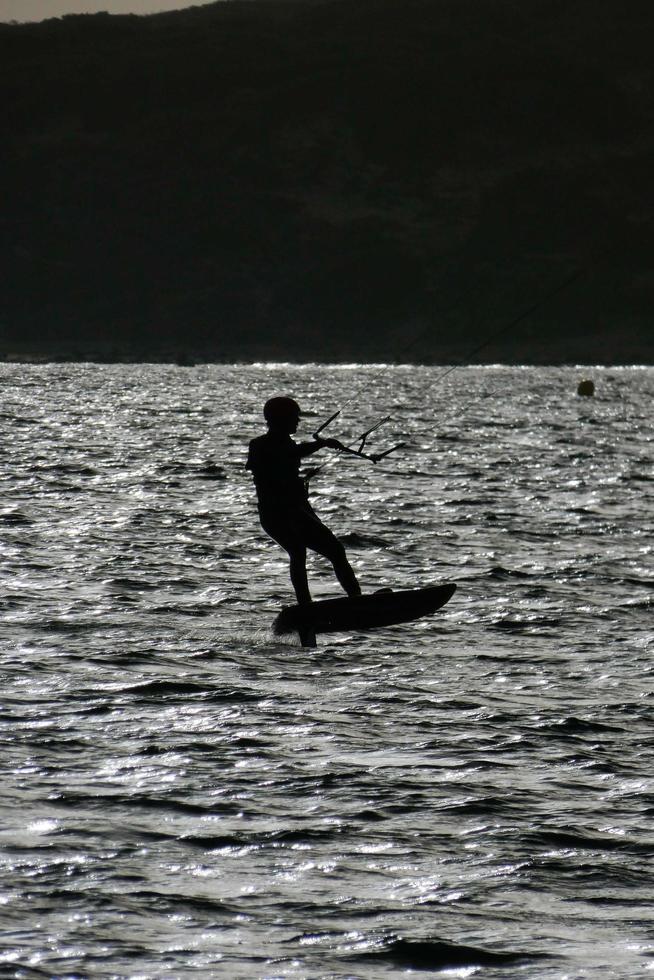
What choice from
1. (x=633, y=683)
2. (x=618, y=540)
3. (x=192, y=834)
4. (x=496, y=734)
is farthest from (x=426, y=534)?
(x=192, y=834)

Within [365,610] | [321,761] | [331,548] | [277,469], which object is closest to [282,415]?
[277,469]

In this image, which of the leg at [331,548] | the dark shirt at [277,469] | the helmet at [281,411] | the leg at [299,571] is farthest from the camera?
the leg at [299,571]

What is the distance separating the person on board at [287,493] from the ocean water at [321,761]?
3.14 feet

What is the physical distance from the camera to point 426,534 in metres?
25.6

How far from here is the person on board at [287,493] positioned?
14266 mm

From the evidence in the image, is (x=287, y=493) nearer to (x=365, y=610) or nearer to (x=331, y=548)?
(x=331, y=548)

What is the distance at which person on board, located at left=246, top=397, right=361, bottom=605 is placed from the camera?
14266mm

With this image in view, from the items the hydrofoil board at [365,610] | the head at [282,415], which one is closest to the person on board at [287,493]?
the head at [282,415]

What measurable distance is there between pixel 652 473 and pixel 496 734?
3072cm

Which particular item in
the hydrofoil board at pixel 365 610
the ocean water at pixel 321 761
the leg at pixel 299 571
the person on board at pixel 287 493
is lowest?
the ocean water at pixel 321 761

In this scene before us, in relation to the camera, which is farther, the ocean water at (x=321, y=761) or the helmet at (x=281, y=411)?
the helmet at (x=281, y=411)

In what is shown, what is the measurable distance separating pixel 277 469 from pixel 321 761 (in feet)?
14.2

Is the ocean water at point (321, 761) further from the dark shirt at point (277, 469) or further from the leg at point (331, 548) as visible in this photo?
the dark shirt at point (277, 469)

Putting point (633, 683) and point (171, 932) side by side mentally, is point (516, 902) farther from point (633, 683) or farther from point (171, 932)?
point (633, 683)
